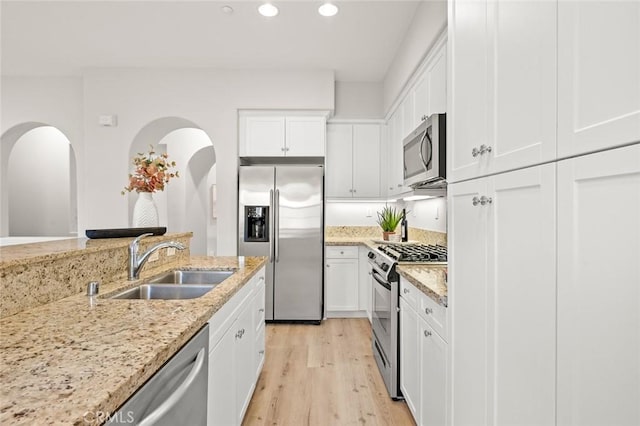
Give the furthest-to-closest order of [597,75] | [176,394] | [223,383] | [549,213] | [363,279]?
[363,279] → [223,383] → [176,394] → [549,213] → [597,75]

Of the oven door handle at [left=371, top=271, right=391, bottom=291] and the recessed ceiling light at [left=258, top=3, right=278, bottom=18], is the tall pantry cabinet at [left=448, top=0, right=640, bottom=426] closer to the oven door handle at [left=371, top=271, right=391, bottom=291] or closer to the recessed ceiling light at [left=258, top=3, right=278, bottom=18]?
the oven door handle at [left=371, top=271, right=391, bottom=291]

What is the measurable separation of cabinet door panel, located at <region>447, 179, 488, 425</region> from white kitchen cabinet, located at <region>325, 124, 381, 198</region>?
3.01 metres

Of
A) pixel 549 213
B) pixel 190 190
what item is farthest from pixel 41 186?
pixel 549 213

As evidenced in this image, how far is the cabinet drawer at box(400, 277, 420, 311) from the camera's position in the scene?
1972 millimetres

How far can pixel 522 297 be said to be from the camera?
98 cm

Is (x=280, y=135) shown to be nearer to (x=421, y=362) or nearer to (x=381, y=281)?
(x=381, y=281)

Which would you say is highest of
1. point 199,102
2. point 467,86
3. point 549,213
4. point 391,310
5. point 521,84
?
point 199,102

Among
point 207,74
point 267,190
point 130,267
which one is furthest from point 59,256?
point 207,74

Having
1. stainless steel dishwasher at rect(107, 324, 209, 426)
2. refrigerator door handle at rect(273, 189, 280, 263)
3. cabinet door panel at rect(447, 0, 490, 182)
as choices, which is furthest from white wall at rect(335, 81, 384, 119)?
stainless steel dishwasher at rect(107, 324, 209, 426)

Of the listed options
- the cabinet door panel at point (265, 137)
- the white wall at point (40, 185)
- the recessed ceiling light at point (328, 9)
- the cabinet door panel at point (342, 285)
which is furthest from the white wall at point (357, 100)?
the white wall at point (40, 185)

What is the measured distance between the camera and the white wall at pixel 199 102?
4.24 m

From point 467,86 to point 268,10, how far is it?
2305mm

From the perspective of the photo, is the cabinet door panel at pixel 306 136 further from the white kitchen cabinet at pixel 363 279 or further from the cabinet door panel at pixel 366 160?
the white kitchen cabinet at pixel 363 279

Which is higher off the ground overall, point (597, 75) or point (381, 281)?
point (597, 75)
